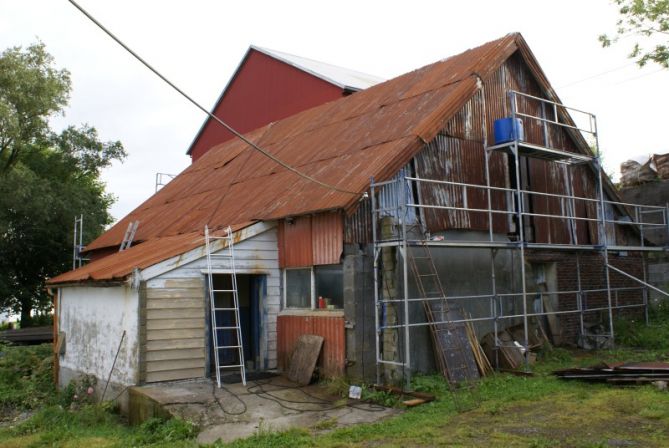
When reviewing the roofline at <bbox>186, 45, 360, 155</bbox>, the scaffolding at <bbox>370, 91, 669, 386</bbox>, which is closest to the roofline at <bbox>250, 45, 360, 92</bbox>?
the roofline at <bbox>186, 45, 360, 155</bbox>

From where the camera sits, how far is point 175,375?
11250mm

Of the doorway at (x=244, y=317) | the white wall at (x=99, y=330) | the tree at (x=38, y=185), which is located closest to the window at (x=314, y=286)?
the doorway at (x=244, y=317)

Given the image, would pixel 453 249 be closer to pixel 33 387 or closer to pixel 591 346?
pixel 591 346

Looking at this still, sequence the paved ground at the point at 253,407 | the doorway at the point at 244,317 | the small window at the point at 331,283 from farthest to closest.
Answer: the doorway at the point at 244,317 → the small window at the point at 331,283 → the paved ground at the point at 253,407

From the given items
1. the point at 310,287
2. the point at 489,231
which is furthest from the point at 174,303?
the point at 489,231

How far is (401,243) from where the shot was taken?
10.5 metres

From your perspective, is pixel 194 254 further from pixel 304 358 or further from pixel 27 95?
pixel 27 95

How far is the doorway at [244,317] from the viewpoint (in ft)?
41.9

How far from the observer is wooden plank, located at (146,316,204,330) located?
36.4 feet

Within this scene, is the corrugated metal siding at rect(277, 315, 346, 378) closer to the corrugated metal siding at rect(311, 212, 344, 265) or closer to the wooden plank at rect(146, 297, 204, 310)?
the corrugated metal siding at rect(311, 212, 344, 265)

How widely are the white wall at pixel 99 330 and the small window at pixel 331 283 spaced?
135 inches

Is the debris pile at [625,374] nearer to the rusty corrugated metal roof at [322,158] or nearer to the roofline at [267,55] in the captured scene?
the rusty corrugated metal roof at [322,158]

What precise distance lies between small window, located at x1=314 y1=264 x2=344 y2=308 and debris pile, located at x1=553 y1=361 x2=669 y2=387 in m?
4.28

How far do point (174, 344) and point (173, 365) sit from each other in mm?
382
